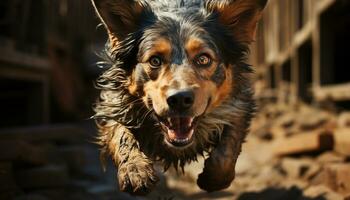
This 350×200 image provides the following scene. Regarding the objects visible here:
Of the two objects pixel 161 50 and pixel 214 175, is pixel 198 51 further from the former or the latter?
pixel 214 175

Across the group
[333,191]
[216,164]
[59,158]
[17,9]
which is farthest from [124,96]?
[17,9]

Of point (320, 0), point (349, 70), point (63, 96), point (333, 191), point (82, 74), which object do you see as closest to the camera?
point (333, 191)

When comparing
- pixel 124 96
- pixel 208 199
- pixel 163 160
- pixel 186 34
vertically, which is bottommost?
pixel 208 199

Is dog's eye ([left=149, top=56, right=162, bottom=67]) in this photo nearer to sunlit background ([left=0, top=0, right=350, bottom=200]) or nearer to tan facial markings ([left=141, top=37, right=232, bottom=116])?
tan facial markings ([left=141, top=37, right=232, bottom=116])

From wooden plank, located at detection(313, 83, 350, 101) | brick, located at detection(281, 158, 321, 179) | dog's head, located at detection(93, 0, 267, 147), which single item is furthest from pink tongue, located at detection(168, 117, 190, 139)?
wooden plank, located at detection(313, 83, 350, 101)

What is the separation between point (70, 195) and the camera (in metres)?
4.45

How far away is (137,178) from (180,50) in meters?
0.72

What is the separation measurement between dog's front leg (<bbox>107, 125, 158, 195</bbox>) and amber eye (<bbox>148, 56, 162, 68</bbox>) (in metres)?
0.52

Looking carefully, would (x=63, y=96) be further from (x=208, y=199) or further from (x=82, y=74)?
(x=208, y=199)

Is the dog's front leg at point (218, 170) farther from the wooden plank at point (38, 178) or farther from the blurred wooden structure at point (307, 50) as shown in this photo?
the blurred wooden structure at point (307, 50)

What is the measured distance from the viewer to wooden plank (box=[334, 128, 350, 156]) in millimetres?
4766

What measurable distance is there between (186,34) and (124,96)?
60cm

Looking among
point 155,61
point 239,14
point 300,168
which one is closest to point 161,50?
point 155,61

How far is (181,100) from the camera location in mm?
2799
